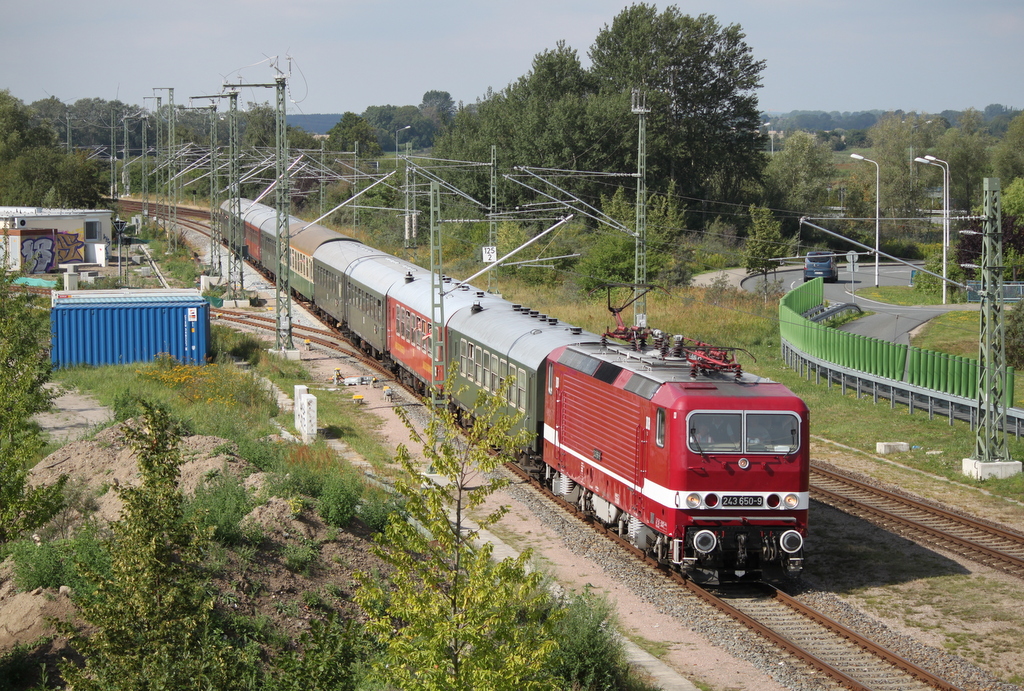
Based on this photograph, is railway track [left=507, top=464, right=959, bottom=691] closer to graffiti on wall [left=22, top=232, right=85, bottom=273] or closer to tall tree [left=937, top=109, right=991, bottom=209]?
graffiti on wall [left=22, top=232, right=85, bottom=273]

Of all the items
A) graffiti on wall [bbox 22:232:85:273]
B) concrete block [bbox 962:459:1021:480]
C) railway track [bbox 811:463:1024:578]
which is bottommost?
railway track [bbox 811:463:1024:578]

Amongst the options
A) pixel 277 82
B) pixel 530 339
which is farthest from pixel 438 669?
pixel 277 82

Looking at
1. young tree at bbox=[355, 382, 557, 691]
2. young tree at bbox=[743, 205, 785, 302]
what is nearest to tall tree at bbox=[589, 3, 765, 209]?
young tree at bbox=[743, 205, 785, 302]

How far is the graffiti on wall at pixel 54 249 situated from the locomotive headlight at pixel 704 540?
50647 mm

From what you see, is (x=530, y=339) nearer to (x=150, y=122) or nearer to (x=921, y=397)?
(x=921, y=397)

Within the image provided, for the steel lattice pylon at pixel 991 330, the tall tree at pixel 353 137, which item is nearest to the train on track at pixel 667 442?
the steel lattice pylon at pixel 991 330

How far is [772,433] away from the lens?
49.8 ft

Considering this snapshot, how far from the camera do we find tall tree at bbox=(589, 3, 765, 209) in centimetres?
7750

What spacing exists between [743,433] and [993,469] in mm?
11206

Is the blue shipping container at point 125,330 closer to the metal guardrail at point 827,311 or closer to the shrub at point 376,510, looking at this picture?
the shrub at point 376,510

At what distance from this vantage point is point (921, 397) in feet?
101

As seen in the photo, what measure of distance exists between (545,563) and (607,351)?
429 cm

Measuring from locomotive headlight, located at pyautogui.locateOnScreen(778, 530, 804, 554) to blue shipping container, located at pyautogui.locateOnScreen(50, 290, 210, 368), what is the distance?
22.9 meters

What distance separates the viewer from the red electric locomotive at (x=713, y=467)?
1502cm
